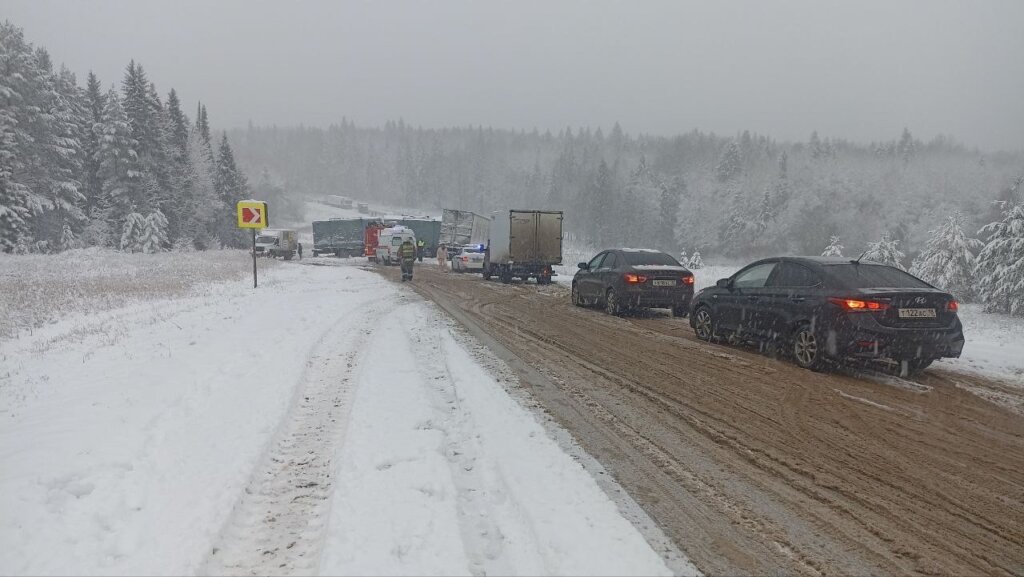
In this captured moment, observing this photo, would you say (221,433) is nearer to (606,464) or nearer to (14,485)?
(14,485)

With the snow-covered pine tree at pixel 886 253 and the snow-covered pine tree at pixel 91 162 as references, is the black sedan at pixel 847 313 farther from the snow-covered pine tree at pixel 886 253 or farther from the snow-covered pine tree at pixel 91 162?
the snow-covered pine tree at pixel 91 162

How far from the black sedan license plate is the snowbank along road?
2.80 ft

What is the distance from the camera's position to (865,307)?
6965 mm

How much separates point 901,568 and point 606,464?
6.26ft

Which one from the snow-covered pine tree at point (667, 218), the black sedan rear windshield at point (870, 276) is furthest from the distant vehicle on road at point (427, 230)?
the snow-covered pine tree at point (667, 218)

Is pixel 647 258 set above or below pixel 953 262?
below

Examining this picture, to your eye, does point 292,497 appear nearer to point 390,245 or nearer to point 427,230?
point 390,245

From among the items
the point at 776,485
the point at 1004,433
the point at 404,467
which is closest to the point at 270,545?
the point at 404,467

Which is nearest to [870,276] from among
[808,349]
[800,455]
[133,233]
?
[808,349]

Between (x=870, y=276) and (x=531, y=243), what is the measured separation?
15655 mm

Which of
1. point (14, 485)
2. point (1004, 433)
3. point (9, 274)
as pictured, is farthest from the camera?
point (9, 274)

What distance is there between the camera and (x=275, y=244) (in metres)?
44.2

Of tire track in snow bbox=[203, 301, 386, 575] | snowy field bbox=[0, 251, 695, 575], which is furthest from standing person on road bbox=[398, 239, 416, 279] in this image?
tire track in snow bbox=[203, 301, 386, 575]

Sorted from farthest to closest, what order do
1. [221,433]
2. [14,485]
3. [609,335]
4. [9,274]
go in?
[9,274] < [609,335] < [221,433] < [14,485]
